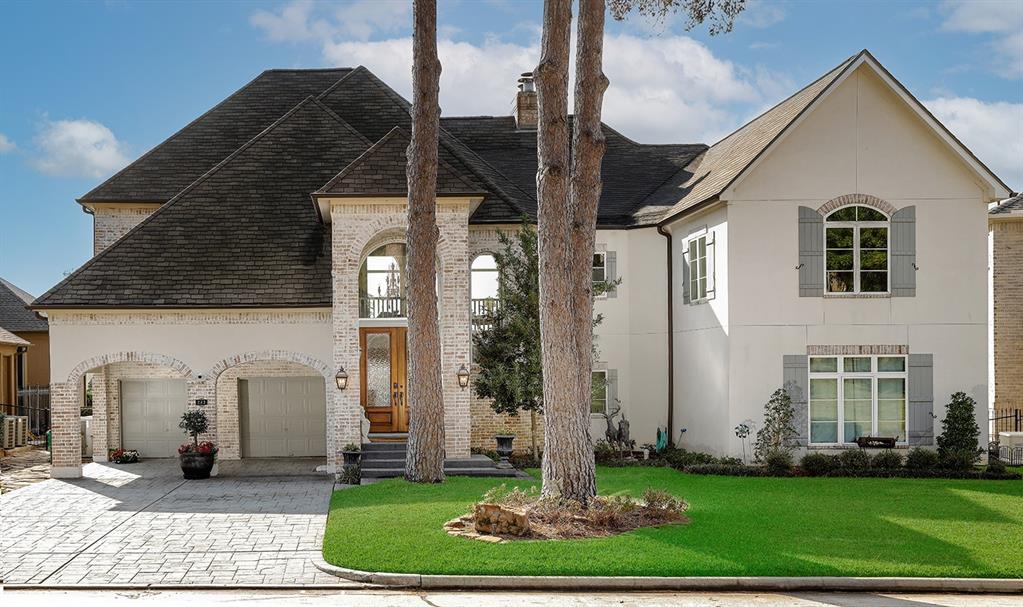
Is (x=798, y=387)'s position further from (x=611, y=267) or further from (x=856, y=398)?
(x=611, y=267)

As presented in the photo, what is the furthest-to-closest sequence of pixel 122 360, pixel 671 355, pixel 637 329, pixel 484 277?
pixel 637 329 → pixel 484 277 → pixel 671 355 → pixel 122 360

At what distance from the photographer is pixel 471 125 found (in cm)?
2884

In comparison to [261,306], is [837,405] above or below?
below

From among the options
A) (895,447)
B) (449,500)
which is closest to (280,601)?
(449,500)

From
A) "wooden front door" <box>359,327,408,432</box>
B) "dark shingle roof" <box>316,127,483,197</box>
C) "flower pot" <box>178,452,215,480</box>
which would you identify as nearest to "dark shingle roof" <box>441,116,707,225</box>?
"dark shingle roof" <box>316,127,483,197</box>

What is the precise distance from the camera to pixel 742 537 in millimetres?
12508

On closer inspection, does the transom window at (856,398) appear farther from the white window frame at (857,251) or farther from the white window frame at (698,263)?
the white window frame at (698,263)

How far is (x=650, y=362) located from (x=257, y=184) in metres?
10.3

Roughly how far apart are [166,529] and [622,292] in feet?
42.7

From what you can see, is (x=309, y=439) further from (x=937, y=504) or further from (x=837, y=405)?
(x=937, y=504)

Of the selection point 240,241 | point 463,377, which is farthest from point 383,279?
point 463,377

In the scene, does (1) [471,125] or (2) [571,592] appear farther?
(1) [471,125]

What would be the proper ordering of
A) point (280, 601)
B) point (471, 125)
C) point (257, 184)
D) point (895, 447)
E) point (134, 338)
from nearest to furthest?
point (280, 601)
point (895, 447)
point (134, 338)
point (257, 184)
point (471, 125)

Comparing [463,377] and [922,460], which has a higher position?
[463,377]
